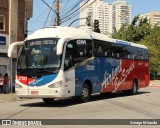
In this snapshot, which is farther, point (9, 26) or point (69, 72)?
point (9, 26)

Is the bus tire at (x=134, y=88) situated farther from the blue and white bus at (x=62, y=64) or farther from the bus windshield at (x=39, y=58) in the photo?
the bus windshield at (x=39, y=58)

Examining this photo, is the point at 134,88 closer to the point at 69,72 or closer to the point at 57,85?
the point at 69,72

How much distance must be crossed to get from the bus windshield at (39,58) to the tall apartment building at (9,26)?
13066 millimetres

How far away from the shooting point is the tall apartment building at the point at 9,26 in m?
30.9

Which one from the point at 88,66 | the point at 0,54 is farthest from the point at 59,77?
the point at 0,54

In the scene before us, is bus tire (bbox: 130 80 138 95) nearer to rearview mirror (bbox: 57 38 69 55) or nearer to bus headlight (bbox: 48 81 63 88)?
bus headlight (bbox: 48 81 63 88)

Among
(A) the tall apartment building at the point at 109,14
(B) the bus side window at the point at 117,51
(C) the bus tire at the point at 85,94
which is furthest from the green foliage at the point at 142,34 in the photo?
(C) the bus tire at the point at 85,94

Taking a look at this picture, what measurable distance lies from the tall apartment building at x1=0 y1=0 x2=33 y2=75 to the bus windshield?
1307 centimetres

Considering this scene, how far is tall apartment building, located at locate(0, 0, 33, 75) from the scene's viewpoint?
30866mm

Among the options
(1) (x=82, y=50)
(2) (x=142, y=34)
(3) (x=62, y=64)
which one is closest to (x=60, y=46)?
(3) (x=62, y=64)

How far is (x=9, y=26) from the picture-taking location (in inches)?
1248

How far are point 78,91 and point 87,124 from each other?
6.90 m

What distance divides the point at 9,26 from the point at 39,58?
49.4 feet

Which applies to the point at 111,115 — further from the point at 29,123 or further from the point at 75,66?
the point at 75,66
